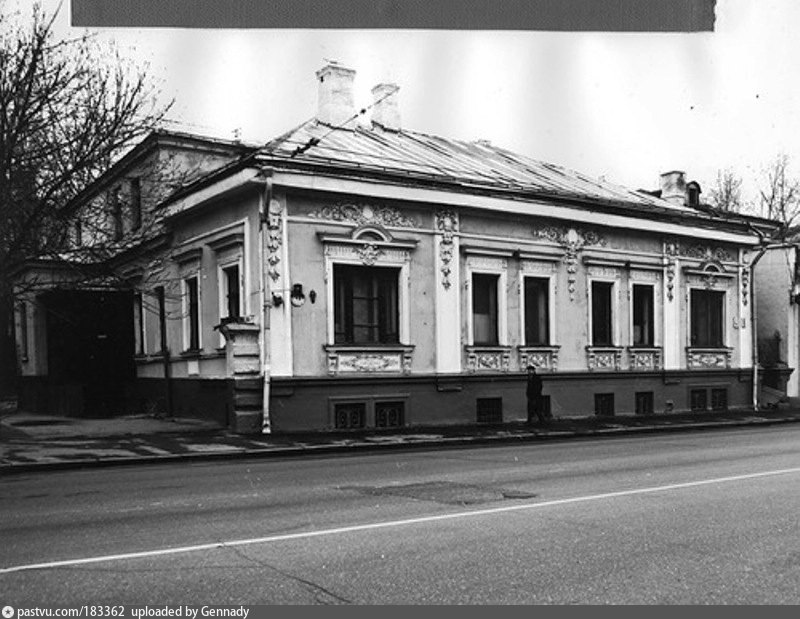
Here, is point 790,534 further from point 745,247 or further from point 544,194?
point 745,247

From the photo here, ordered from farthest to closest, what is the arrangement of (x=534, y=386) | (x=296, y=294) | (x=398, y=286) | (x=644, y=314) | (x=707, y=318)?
(x=707, y=318), (x=644, y=314), (x=534, y=386), (x=398, y=286), (x=296, y=294)

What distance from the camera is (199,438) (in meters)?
17.1

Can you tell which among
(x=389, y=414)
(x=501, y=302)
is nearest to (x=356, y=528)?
(x=389, y=414)

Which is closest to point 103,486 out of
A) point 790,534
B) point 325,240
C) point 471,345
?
point 790,534

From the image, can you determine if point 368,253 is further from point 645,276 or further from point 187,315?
point 645,276

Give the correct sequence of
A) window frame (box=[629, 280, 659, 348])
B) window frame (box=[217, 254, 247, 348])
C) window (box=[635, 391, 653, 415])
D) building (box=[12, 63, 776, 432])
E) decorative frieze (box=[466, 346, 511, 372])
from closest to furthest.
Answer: building (box=[12, 63, 776, 432]) → window frame (box=[217, 254, 247, 348]) → decorative frieze (box=[466, 346, 511, 372]) → window frame (box=[629, 280, 659, 348]) → window (box=[635, 391, 653, 415])

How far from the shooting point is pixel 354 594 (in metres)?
5.32

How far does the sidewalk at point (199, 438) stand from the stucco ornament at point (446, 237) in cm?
370

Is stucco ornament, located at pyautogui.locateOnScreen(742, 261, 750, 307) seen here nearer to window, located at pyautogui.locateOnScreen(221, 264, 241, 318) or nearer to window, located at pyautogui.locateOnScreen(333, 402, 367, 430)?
window, located at pyautogui.locateOnScreen(333, 402, 367, 430)

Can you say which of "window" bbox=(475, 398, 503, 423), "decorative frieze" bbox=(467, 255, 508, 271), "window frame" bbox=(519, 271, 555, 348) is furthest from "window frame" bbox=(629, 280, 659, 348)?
"window" bbox=(475, 398, 503, 423)

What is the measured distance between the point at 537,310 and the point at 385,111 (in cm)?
793

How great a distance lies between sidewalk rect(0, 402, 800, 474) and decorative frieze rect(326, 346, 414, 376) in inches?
59.1

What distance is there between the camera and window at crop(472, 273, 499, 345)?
22.2 meters

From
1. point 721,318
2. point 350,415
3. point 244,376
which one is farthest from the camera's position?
point 721,318
